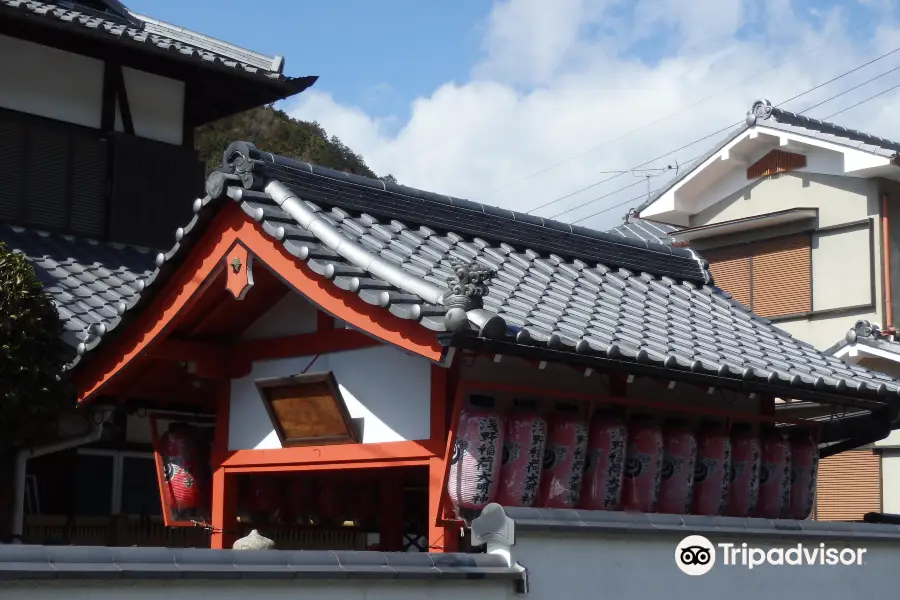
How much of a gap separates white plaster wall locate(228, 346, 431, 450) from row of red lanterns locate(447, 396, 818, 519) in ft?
1.62

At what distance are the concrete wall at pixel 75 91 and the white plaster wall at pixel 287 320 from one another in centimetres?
608

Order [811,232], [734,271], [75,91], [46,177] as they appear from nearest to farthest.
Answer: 1. [46,177]
2. [75,91]
3. [811,232]
4. [734,271]

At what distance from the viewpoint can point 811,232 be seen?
24641 mm

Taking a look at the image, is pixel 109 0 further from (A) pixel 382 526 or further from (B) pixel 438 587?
(B) pixel 438 587

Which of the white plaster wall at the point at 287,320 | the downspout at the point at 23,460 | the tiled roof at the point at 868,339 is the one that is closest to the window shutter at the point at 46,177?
the downspout at the point at 23,460

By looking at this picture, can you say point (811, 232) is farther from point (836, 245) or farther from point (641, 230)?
point (641, 230)

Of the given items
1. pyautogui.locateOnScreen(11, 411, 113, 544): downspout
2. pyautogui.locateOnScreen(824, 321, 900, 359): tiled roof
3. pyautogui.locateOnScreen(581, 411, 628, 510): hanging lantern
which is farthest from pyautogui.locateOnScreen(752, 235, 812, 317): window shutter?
pyautogui.locateOnScreen(11, 411, 113, 544): downspout

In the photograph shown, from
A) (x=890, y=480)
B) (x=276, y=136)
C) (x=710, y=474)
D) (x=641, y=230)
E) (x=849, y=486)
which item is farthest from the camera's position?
(x=276, y=136)

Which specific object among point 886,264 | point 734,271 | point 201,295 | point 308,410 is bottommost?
point 308,410

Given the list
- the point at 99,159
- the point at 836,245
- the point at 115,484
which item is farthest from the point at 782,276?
the point at 115,484

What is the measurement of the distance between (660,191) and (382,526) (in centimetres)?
1546

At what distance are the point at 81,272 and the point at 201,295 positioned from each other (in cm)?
449

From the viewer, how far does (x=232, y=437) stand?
11883 millimetres

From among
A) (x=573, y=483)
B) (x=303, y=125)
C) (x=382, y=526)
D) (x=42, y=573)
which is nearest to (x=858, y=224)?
(x=382, y=526)
